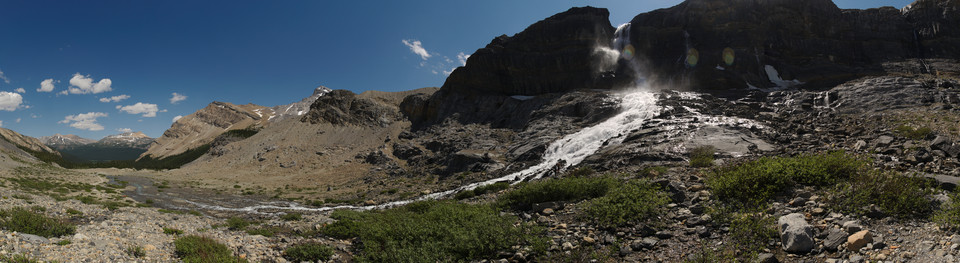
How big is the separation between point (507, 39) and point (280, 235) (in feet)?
252

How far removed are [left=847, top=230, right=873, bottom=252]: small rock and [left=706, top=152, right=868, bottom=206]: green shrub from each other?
3.15 meters

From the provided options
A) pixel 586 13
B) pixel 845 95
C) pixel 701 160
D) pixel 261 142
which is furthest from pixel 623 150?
pixel 261 142

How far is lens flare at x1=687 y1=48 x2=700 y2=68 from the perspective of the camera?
67088mm

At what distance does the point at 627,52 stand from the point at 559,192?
69.2 meters

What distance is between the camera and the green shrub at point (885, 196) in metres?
7.82

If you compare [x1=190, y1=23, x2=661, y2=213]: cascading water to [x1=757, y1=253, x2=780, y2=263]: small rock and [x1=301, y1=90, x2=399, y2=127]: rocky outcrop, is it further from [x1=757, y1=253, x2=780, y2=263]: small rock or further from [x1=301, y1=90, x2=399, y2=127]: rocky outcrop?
[x1=301, y1=90, x2=399, y2=127]: rocky outcrop

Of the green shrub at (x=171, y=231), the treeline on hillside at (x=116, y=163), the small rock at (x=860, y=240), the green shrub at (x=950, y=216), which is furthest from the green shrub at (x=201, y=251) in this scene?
the treeline on hillside at (x=116, y=163)

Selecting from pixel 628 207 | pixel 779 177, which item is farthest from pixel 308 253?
pixel 779 177

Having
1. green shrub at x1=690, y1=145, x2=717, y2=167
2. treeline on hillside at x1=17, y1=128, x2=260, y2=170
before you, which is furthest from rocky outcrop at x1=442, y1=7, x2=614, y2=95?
treeline on hillside at x1=17, y1=128, x2=260, y2=170

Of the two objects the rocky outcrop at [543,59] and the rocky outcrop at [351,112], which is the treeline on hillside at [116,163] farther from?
the rocky outcrop at [543,59]

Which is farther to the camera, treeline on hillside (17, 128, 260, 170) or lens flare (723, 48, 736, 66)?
treeline on hillside (17, 128, 260, 170)

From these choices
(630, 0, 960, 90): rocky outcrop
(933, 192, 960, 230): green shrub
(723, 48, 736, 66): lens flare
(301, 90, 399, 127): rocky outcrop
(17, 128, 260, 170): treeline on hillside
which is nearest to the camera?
(933, 192, 960, 230): green shrub

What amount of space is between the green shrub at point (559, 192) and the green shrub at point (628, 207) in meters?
2.00

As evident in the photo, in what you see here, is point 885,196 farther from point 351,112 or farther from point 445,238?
point 351,112
